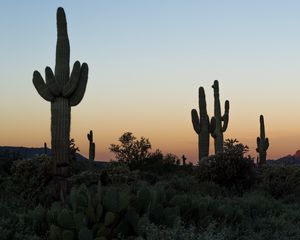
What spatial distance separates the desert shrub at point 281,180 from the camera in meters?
20.2

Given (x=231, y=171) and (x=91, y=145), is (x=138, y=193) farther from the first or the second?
(x=91, y=145)

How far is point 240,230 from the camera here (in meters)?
9.02

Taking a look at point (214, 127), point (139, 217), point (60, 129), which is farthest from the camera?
point (214, 127)

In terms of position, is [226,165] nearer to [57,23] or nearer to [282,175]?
[282,175]

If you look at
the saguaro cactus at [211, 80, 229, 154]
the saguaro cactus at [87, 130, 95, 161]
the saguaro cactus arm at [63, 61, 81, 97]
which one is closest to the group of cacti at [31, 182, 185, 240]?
the saguaro cactus arm at [63, 61, 81, 97]

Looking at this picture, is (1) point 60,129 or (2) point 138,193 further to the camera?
(1) point 60,129

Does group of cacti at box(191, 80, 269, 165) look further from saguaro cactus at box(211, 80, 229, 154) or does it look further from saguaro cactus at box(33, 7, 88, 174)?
saguaro cactus at box(33, 7, 88, 174)

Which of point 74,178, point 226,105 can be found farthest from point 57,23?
point 226,105

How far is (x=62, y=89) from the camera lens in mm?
18812

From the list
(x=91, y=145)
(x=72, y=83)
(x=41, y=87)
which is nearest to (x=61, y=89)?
(x=72, y=83)

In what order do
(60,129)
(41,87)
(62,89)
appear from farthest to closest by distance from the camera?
(41,87) < (62,89) < (60,129)

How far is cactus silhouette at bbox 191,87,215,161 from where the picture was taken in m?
31.7

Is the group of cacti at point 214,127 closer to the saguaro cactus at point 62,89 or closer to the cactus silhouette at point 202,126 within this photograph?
the cactus silhouette at point 202,126

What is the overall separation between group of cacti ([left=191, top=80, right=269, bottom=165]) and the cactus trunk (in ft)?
41.8
